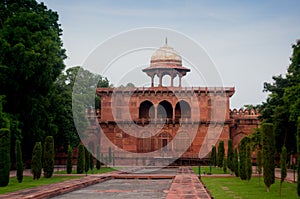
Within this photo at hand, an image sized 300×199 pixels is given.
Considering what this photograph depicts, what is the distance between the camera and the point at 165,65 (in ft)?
146

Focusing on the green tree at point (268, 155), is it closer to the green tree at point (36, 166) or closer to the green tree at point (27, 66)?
the green tree at point (36, 166)

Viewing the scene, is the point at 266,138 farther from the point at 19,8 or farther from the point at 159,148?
the point at 159,148

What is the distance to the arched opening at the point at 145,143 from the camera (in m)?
44.4

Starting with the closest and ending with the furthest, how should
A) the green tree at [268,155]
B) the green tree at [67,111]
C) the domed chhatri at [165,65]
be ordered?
the green tree at [268,155], the green tree at [67,111], the domed chhatri at [165,65]

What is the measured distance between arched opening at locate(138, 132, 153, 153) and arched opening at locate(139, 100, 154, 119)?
262cm

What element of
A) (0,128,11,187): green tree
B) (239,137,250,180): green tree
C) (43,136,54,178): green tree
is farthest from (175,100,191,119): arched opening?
(0,128,11,187): green tree

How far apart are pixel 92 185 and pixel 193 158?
72.7 ft

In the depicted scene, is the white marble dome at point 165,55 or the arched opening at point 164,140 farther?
the white marble dome at point 165,55

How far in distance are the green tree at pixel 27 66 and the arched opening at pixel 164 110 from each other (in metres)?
17.2

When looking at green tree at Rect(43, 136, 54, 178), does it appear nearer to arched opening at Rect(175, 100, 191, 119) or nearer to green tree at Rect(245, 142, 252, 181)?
green tree at Rect(245, 142, 252, 181)

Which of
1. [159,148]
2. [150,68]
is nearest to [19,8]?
[150,68]

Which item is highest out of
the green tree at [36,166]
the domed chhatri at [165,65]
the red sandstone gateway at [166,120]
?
the domed chhatri at [165,65]

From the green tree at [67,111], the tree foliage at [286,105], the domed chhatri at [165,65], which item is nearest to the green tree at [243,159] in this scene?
the tree foliage at [286,105]

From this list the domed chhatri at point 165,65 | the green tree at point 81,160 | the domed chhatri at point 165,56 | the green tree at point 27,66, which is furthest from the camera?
the domed chhatri at point 165,56
